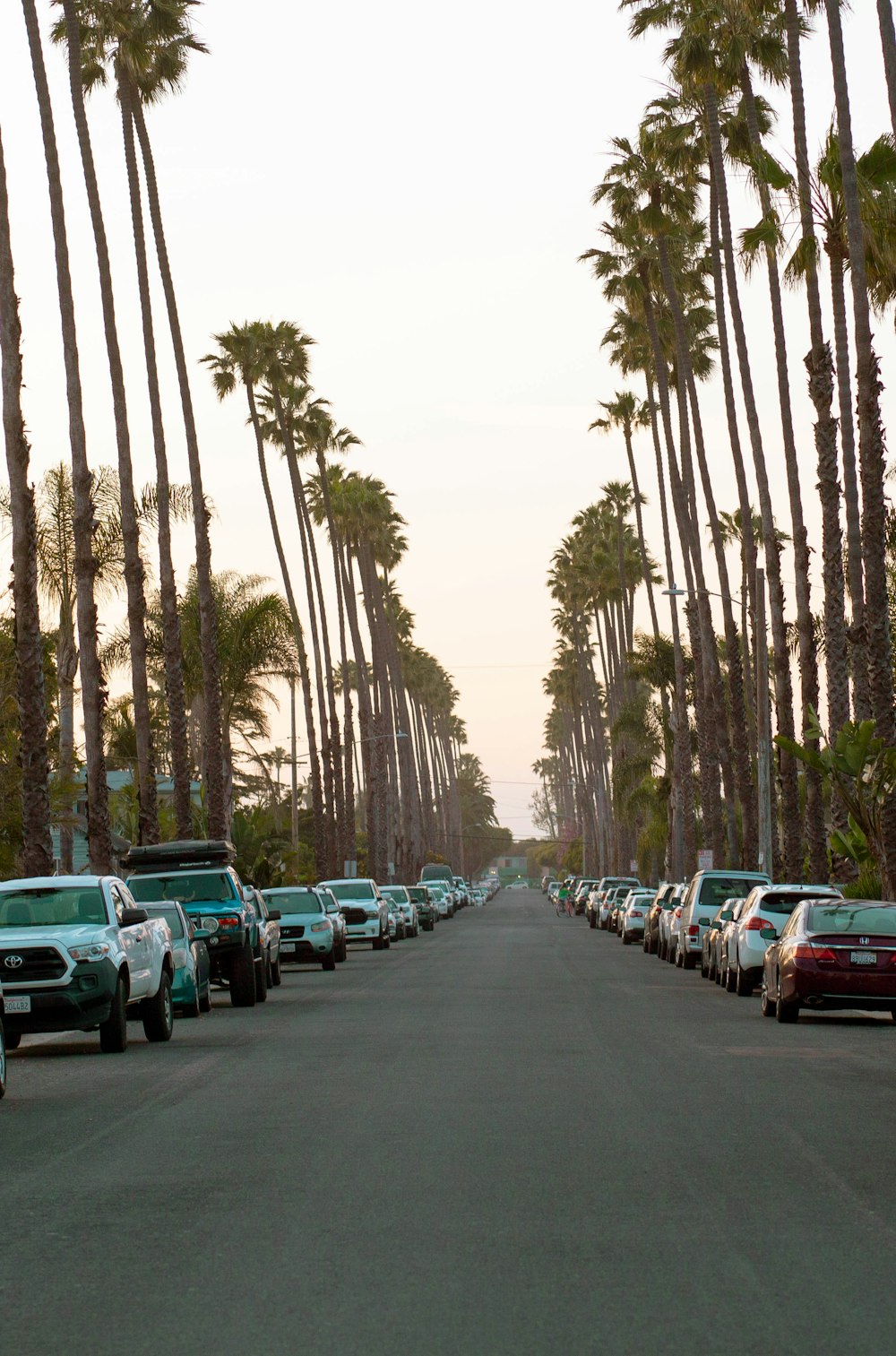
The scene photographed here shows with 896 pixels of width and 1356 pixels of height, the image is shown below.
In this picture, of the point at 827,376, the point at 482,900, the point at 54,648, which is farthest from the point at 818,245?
the point at 482,900

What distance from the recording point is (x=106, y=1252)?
8.37 meters

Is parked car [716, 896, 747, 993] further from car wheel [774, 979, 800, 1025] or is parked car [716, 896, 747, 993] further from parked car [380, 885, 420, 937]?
parked car [380, 885, 420, 937]

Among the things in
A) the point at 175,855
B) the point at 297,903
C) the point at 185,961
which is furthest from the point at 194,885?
the point at 297,903

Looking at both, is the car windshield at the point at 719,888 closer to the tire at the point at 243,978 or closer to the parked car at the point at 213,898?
the parked car at the point at 213,898

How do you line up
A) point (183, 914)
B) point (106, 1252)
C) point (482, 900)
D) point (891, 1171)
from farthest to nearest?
point (482, 900) < point (183, 914) < point (891, 1171) < point (106, 1252)

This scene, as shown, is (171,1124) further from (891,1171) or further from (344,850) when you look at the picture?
(344,850)

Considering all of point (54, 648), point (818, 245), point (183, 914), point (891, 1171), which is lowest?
point (891, 1171)

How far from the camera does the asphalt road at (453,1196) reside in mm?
6914

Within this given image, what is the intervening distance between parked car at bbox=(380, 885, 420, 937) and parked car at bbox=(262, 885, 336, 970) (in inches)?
788

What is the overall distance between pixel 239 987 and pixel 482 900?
115758mm

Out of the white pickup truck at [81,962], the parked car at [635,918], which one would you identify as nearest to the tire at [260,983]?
the white pickup truck at [81,962]

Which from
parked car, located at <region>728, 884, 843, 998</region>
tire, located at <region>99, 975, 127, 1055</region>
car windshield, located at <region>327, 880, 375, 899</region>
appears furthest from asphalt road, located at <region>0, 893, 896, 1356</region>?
car windshield, located at <region>327, 880, 375, 899</region>

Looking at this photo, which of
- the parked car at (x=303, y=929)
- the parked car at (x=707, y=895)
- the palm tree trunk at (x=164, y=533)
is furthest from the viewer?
the palm tree trunk at (x=164, y=533)

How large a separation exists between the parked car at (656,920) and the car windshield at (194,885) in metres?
16.2
